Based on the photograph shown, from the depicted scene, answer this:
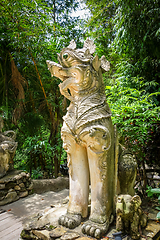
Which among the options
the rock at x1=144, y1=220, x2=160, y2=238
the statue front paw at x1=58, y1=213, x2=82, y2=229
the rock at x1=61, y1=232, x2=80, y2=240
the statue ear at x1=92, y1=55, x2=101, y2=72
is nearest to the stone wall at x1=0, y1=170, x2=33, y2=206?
the statue front paw at x1=58, y1=213, x2=82, y2=229

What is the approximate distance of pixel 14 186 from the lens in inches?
144

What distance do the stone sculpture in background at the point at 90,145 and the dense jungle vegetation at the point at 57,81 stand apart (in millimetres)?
690

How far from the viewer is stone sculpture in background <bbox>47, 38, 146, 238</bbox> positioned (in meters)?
1.71

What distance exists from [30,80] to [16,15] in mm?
1648

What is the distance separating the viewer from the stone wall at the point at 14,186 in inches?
137

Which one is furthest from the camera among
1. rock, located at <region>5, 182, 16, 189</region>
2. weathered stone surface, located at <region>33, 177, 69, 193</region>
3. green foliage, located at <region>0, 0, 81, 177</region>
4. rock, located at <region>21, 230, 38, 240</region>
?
weathered stone surface, located at <region>33, 177, 69, 193</region>

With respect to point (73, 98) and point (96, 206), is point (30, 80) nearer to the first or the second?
point (73, 98)

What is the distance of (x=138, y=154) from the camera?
259 cm

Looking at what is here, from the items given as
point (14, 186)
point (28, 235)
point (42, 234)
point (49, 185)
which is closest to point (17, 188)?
point (14, 186)

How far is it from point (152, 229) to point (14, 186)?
110 inches

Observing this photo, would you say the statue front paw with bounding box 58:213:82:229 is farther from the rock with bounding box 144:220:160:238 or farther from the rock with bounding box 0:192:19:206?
the rock with bounding box 0:192:19:206

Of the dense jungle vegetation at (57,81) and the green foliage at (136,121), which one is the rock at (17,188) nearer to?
the dense jungle vegetation at (57,81)

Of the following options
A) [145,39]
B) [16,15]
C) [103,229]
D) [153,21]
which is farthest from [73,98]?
[16,15]

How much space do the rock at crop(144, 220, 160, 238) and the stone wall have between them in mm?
2672
